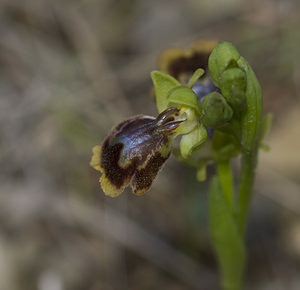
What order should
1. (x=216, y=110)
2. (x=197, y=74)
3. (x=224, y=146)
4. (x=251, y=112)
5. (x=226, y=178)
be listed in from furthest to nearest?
(x=226, y=178)
(x=224, y=146)
(x=197, y=74)
(x=251, y=112)
(x=216, y=110)

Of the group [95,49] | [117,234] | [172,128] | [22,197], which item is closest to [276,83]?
[95,49]

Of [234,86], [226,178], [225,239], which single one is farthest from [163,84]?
[225,239]

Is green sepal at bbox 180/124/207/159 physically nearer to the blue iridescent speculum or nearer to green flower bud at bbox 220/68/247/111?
the blue iridescent speculum

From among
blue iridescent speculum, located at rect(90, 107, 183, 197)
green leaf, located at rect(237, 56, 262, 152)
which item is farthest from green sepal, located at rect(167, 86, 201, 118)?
Answer: green leaf, located at rect(237, 56, 262, 152)

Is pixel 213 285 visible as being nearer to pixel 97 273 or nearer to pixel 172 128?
pixel 97 273

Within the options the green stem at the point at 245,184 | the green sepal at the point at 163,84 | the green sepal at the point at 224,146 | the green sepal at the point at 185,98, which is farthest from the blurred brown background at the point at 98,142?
the green sepal at the point at 185,98

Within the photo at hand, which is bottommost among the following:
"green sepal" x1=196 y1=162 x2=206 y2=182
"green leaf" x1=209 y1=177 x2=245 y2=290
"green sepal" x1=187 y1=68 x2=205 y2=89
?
"green leaf" x1=209 y1=177 x2=245 y2=290

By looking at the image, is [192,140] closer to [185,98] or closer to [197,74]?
[185,98]
